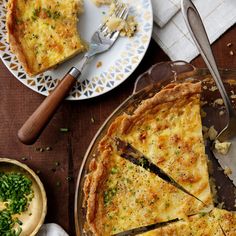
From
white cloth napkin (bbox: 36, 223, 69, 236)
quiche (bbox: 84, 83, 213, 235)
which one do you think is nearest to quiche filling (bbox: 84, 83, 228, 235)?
quiche (bbox: 84, 83, 213, 235)

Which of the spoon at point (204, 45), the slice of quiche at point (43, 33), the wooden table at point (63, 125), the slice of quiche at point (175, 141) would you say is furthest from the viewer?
the wooden table at point (63, 125)

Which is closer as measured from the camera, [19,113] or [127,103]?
[127,103]

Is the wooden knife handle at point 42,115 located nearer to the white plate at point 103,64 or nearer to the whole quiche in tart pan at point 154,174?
the white plate at point 103,64

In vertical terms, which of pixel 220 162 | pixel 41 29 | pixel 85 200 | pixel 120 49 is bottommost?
pixel 220 162

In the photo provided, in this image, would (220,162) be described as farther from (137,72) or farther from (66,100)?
(66,100)

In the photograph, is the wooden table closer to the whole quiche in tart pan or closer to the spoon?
the whole quiche in tart pan


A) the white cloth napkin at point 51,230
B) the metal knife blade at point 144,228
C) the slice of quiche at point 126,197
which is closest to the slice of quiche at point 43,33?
the slice of quiche at point 126,197

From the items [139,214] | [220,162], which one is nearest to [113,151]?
[139,214]
